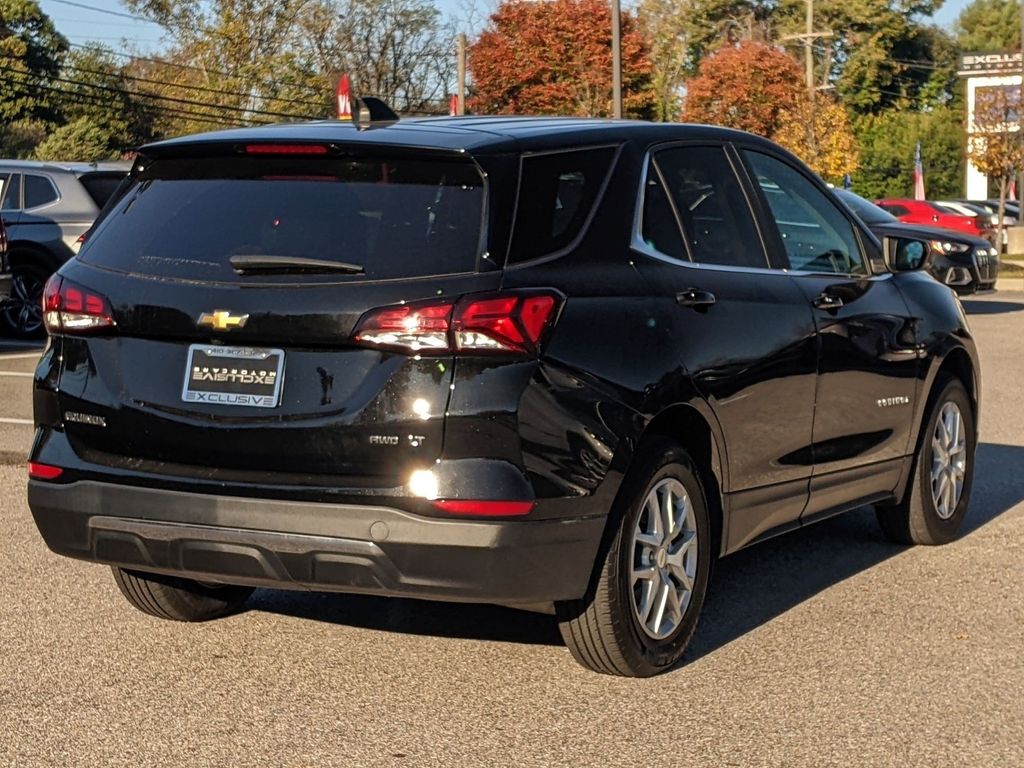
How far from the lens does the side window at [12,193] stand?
18203mm

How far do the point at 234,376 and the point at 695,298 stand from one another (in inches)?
59.3

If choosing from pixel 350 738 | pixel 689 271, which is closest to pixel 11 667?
pixel 350 738

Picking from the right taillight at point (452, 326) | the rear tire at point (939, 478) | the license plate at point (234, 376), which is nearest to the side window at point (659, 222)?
the right taillight at point (452, 326)

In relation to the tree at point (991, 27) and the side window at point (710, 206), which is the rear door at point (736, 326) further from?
the tree at point (991, 27)

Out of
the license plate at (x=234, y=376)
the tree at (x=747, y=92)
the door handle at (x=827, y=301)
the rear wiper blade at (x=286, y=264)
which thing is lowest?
the license plate at (x=234, y=376)

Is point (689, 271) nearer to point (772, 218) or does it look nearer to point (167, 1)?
point (772, 218)

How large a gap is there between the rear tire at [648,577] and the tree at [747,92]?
45936mm

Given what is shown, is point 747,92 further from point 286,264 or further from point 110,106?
Answer: point 286,264

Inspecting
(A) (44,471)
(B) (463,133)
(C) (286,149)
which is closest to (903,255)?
(B) (463,133)

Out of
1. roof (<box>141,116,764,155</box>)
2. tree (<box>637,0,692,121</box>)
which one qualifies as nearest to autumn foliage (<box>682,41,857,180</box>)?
tree (<box>637,0,692,121</box>)

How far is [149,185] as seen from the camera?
5.39 meters

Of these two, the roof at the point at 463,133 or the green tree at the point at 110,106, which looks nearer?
the roof at the point at 463,133

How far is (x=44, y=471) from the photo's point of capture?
5266 millimetres

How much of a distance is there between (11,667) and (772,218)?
9.89 ft
